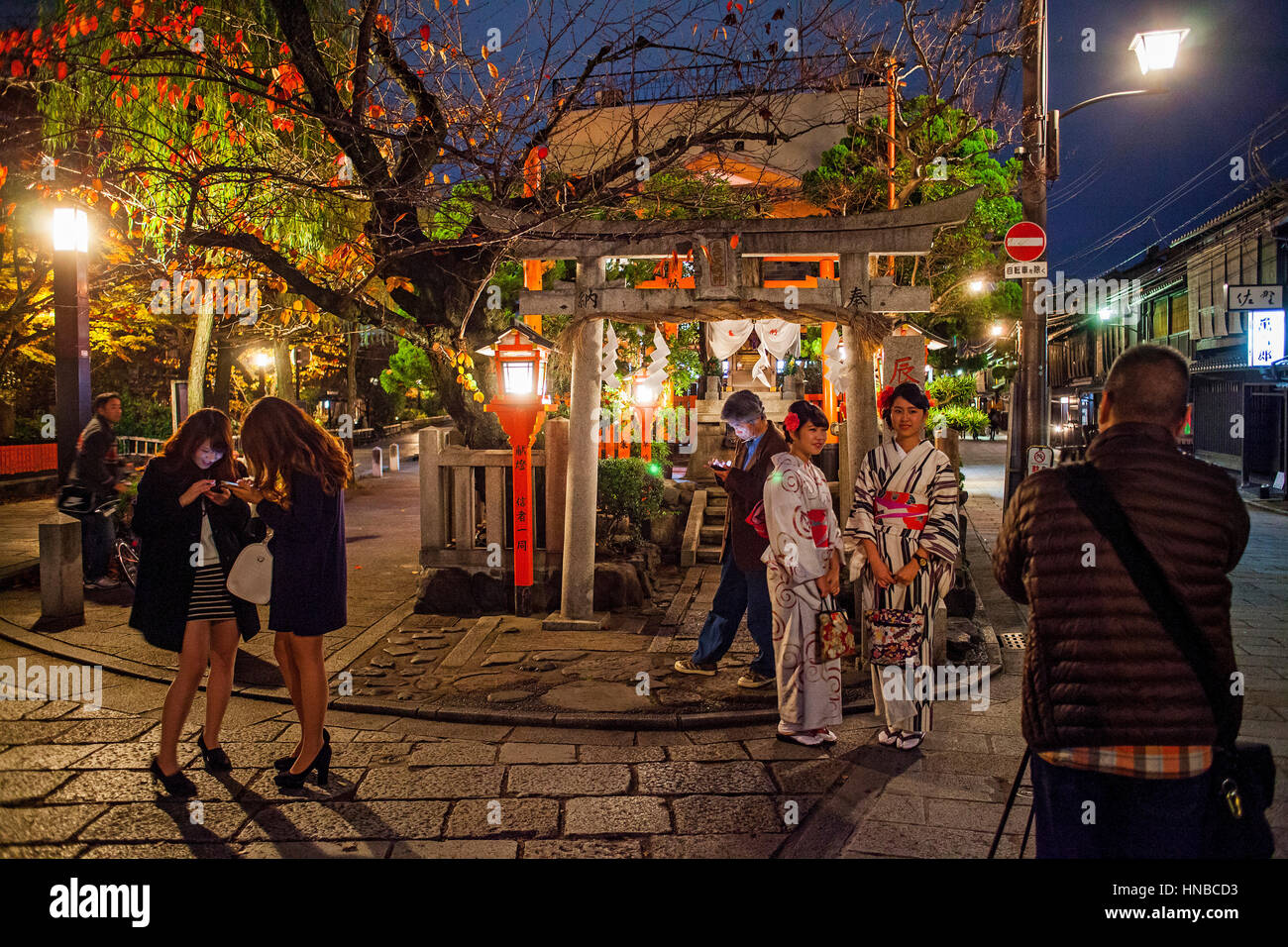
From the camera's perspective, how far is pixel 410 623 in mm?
9461

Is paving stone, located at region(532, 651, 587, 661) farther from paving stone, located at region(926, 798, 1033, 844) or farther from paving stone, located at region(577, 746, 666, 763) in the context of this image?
paving stone, located at region(926, 798, 1033, 844)

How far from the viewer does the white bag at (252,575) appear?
4961mm

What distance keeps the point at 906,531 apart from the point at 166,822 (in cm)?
446

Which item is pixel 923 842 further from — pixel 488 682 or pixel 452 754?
pixel 488 682

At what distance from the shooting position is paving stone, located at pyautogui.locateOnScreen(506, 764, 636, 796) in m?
5.11

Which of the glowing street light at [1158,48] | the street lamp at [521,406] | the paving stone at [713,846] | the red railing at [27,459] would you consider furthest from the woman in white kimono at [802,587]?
the red railing at [27,459]

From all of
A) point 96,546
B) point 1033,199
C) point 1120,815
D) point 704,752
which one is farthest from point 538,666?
point 1033,199

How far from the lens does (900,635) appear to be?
219 inches

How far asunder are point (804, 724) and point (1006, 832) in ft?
5.08

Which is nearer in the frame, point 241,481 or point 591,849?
point 591,849

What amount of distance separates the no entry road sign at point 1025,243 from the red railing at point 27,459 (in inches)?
826

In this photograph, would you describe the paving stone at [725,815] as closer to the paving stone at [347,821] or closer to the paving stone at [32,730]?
the paving stone at [347,821]

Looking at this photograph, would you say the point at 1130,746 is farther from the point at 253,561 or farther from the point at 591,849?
the point at 253,561
